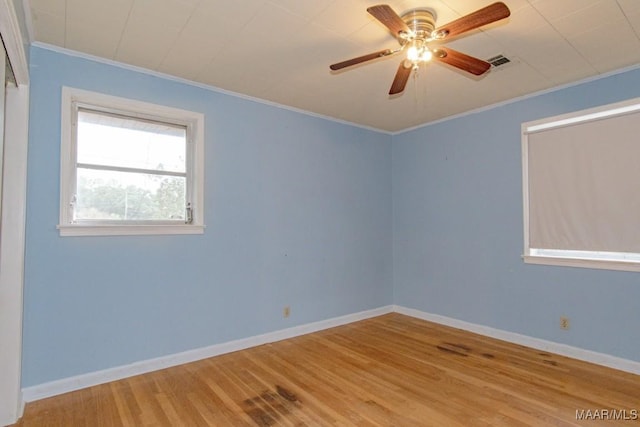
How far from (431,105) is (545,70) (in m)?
1.13

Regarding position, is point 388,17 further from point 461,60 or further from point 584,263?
point 584,263

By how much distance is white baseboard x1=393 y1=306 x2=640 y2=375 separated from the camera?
298cm

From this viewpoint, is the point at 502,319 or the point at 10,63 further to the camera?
the point at 502,319

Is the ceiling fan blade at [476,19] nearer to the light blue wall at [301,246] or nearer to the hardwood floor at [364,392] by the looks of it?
the light blue wall at [301,246]

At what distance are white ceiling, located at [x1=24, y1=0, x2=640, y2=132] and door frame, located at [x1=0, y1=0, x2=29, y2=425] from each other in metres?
0.55

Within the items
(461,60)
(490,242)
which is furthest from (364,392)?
(461,60)

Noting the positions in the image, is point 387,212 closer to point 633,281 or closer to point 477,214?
point 477,214

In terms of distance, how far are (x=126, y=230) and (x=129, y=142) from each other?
0.77m

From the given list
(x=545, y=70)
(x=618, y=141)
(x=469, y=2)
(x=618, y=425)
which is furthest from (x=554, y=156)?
(x=618, y=425)

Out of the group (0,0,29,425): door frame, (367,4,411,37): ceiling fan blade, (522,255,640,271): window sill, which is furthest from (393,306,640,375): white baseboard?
(0,0,29,425): door frame

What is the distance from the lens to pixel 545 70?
3.03m

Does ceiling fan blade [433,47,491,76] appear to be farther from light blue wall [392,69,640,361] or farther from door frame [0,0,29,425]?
door frame [0,0,29,425]

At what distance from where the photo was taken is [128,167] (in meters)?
2.99

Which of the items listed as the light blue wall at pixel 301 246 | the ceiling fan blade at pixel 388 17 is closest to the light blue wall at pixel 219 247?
the light blue wall at pixel 301 246
